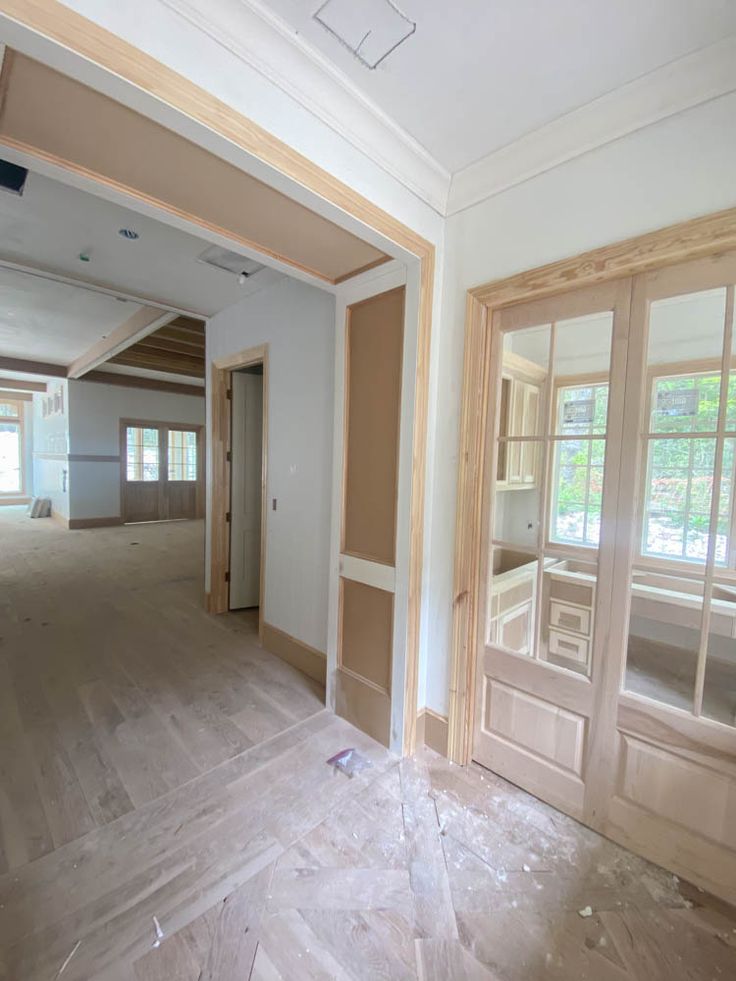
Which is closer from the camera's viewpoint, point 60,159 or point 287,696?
point 60,159

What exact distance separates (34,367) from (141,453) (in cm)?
232

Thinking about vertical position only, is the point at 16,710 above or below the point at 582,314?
below

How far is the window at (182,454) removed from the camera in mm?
9227

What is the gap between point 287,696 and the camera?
263cm

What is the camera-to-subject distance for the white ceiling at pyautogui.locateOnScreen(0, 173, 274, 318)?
7.27 ft

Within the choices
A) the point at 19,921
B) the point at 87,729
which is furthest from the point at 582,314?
the point at 87,729

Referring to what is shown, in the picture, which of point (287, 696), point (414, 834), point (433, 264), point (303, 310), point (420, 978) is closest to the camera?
point (420, 978)

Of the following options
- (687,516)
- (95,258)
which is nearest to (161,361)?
(95,258)

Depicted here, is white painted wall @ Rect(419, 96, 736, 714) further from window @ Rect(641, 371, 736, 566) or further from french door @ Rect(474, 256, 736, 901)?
window @ Rect(641, 371, 736, 566)

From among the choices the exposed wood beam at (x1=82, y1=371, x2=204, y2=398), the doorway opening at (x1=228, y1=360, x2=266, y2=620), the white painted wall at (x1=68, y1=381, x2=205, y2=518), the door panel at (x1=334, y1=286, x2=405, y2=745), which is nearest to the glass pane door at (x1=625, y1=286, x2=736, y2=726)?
the door panel at (x1=334, y1=286, x2=405, y2=745)

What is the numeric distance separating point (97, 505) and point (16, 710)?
22.3ft

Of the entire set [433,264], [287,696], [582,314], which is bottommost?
[287,696]

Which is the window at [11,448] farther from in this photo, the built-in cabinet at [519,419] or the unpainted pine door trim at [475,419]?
the built-in cabinet at [519,419]

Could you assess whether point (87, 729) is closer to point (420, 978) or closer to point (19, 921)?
point (19, 921)
